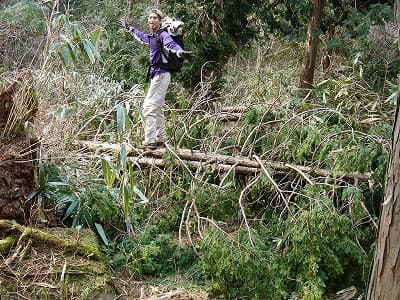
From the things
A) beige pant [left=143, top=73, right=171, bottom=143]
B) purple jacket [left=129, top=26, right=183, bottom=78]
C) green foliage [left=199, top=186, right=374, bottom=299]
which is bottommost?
green foliage [left=199, top=186, right=374, bottom=299]

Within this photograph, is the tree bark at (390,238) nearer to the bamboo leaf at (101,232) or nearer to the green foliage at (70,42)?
the green foliage at (70,42)

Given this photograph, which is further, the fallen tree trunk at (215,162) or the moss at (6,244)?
the fallen tree trunk at (215,162)

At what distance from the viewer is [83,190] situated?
5.04m

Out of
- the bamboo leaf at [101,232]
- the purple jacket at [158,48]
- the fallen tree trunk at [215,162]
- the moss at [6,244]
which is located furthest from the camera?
the purple jacket at [158,48]

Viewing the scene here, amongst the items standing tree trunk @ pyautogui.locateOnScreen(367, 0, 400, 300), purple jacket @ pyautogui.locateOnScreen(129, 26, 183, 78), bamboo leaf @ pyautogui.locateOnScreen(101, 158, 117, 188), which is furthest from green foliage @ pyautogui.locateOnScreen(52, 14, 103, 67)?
standing tree trunk @ pyautogui.locateOnScreen(367, 0, 400, 300)

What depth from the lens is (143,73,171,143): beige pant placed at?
19.6 ft

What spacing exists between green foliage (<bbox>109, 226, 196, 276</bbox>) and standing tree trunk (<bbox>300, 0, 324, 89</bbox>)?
4.12 meters

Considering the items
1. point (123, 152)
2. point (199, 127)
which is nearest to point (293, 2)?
point (199, 127)

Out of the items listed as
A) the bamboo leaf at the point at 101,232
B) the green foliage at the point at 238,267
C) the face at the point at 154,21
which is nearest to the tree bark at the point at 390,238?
the green foliage at the point at 238,267

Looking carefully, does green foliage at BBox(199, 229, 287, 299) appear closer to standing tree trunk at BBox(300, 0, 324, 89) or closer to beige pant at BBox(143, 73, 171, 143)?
beige pant at BBox(143, 73, 171, 143)

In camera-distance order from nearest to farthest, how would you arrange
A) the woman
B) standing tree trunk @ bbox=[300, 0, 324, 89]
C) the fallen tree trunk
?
1. the fallen tree trunk
2. the woman
3. standing tree trunk @ bbox=[300, 0, 324, 89]

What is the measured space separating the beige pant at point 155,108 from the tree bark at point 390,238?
13.5ft

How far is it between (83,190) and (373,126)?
313 centimetres

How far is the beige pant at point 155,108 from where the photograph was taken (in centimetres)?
597
